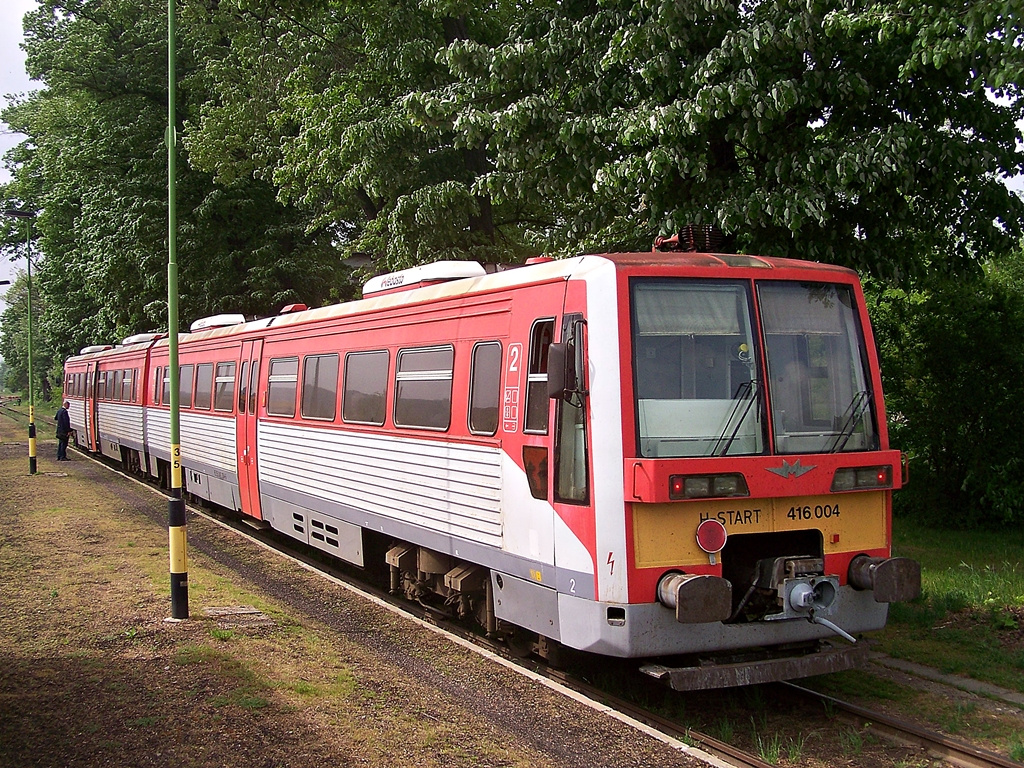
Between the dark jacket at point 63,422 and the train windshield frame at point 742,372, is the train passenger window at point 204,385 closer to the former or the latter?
the train windshield frame at point 742,372

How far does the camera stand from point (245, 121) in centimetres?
2186

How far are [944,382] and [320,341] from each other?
30.0 ft

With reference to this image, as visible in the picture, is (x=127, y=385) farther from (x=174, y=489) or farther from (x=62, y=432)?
(x=174, y=489)

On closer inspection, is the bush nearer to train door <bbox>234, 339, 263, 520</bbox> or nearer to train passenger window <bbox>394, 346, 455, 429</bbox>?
train passenger window <bbox>394, 346, 455, 429</bbox>

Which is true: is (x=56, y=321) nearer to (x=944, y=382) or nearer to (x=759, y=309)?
(x=944, y=382)

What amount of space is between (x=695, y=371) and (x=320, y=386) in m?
6.02

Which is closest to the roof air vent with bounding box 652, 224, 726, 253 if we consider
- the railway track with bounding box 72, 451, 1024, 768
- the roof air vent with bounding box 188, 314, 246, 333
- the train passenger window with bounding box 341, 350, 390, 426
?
the train passenger window with bounding box 341, 350, 390, 426

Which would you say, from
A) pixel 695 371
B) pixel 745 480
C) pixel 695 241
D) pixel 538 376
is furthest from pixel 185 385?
pixel 745 480

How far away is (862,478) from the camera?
7.04 metres

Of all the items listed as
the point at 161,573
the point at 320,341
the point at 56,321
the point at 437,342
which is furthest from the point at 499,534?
the point at 56,321

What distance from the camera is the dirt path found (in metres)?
6.03

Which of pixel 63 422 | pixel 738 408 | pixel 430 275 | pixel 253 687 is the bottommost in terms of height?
pixel 253 687

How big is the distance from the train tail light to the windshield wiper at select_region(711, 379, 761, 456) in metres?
0.76

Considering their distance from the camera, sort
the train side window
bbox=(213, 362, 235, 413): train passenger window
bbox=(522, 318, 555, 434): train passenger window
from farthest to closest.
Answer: bbox=(213, 362, 235, 413): train passenger window, the train side window, bbox=(522, 318, 555, 434): train passenger window
